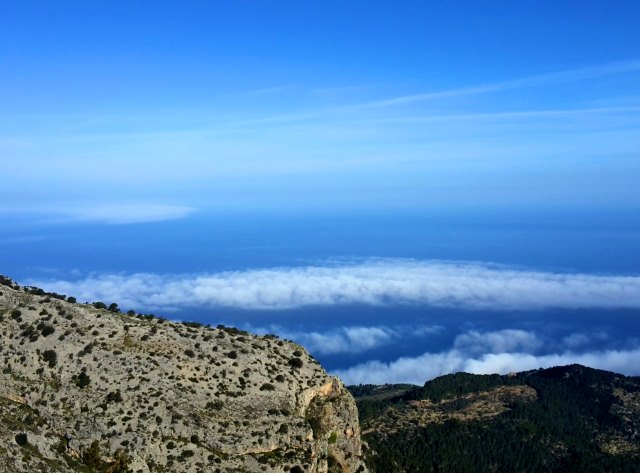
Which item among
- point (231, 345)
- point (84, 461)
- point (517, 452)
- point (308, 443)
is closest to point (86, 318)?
point (231, 345)

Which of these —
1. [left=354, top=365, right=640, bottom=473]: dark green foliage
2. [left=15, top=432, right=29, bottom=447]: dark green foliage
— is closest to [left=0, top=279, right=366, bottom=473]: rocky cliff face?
[left=15, top=432, right=29, bottom=447]: dark green foliage

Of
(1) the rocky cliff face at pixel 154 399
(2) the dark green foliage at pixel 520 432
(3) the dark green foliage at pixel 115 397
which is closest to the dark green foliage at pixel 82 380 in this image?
(1) the rocky cliff face at pixel 154 399

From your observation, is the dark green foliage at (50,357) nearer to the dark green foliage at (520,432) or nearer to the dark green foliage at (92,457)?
the dark green foliage at (92,457)

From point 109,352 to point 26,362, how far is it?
18.1ft

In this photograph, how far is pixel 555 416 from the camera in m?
116

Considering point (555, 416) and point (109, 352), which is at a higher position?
point (109, 352)

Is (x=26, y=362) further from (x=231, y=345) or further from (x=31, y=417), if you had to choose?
(x=231, y=345)

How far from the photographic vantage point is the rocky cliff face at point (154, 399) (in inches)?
1601

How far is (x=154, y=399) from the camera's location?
44.6 m

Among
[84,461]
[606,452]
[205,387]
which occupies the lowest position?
[606,452]

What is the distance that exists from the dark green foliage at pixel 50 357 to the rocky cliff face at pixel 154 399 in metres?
0.10

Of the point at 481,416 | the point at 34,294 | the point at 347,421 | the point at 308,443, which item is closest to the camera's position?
the point at 308,443

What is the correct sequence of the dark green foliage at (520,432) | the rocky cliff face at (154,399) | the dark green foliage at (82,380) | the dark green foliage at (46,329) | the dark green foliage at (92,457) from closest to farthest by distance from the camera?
the dark green foliage at (92,457) < the rocky cliff face at (154,399) < the dark green foliage at (82,380) < the dark green foliage at (46,329) < the dark green foliage at (520,432)

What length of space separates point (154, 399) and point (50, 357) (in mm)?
8318
